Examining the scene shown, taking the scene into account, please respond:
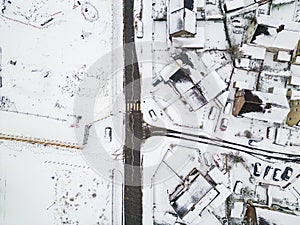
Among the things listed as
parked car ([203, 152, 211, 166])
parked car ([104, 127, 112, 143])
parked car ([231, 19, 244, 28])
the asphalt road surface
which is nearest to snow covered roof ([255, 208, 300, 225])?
parked car ([203, 152, 211, 166])

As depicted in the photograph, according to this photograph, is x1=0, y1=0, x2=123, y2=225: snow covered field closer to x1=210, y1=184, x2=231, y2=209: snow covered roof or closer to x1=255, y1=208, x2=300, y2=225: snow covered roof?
x1=210, y1=184, x2=231, y2=209: snow covered roof

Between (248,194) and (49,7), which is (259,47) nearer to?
(248,194)

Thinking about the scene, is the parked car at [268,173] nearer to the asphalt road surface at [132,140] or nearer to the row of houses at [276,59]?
the row of houses at [276,59]

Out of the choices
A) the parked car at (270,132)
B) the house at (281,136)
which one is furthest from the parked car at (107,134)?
the house at (281,136)

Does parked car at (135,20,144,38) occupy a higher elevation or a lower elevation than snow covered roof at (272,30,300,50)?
higher

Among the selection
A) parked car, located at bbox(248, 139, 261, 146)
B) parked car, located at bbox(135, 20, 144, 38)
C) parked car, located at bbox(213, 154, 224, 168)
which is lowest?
parked car, located at bbox(213, 154, 224, 168)

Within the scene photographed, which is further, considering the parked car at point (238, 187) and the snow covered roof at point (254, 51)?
the parked car at point (238, 187)

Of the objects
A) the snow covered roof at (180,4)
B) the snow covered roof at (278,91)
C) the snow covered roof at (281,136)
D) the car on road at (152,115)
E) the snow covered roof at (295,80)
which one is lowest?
the snow covered roof at (281,136)
